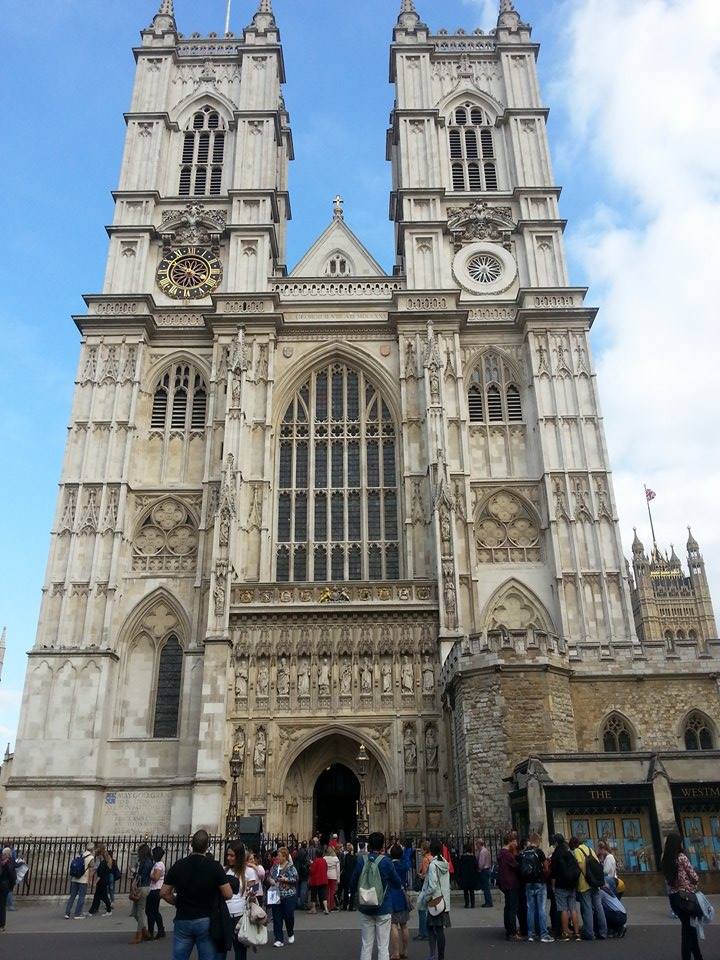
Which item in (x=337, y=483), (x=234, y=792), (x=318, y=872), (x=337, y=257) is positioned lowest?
(x=318, y=872)

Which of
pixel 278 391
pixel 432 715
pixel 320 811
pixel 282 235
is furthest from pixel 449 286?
pixel 320 811

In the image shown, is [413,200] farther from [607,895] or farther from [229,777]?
[607,895]

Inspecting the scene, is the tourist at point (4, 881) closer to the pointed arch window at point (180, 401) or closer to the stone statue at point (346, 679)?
the stone statue at point (346, 679)

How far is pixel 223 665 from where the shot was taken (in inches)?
953

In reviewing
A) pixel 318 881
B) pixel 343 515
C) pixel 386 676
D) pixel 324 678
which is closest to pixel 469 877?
pixel 318 881

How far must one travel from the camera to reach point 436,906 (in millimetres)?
9078

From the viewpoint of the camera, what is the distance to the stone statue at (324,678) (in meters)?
24.4

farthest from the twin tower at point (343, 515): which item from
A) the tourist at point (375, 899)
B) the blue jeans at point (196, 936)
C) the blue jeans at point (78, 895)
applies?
the blue jeans at point (196, 936)

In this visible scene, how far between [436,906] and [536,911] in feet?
8.44

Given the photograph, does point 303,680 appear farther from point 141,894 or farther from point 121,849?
point 141,894

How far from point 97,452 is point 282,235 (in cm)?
1592

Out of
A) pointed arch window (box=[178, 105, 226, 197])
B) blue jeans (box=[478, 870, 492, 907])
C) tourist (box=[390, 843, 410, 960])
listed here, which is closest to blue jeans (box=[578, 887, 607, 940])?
tourist (box=[390, 843, 410, 960])

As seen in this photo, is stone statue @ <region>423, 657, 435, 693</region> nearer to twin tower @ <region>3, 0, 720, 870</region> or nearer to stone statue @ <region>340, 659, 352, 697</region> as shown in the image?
twin tower @ <region>3, 0, 720, 870</region>

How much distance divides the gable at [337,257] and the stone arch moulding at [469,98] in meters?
7.67
